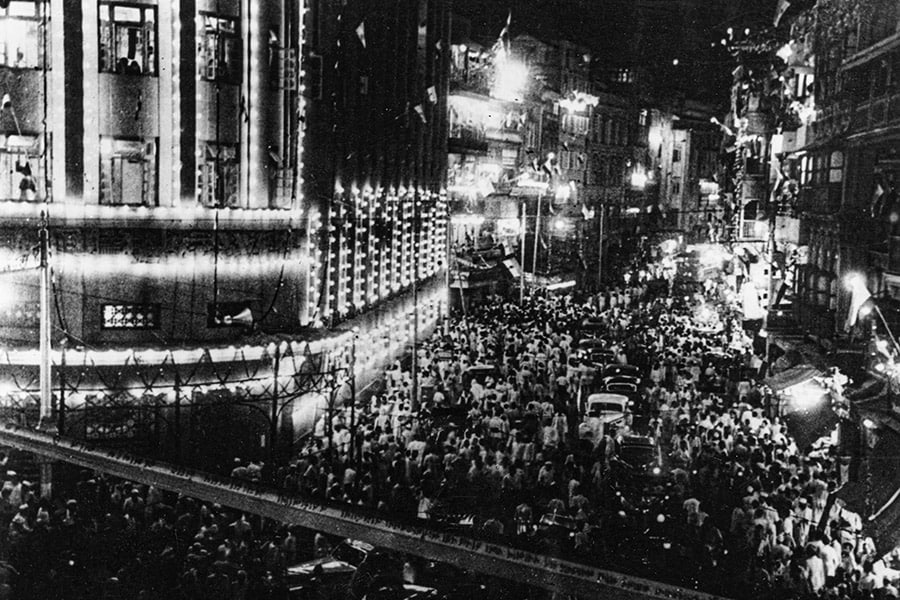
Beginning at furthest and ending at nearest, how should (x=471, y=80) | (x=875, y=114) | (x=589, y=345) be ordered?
1. (x=471, y=80)
2. (x=589, y=345)
3. (x=875, y=114)

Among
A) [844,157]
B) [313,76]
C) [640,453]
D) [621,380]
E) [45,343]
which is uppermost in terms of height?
[313,76]

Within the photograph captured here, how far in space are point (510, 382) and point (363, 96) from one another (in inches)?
495

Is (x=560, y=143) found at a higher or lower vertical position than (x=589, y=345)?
higher

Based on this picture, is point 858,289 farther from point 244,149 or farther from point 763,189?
point 763,189

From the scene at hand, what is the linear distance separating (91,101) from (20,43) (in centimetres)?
228

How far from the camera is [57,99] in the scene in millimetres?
23094

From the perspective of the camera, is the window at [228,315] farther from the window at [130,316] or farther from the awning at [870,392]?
the awning at [870,392]

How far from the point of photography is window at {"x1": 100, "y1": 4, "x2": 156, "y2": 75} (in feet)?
76.8

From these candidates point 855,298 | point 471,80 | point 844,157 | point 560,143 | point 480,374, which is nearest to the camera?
point 855,298

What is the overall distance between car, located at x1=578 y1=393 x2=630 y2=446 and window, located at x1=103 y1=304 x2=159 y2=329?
12.2m

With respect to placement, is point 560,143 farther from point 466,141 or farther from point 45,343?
point 45,343

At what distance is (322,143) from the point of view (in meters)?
28.7

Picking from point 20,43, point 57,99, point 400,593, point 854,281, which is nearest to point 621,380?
point 854,281

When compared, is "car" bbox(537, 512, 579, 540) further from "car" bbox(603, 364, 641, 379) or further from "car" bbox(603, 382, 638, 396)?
"car" bbox(603, 364, 641, 379)
